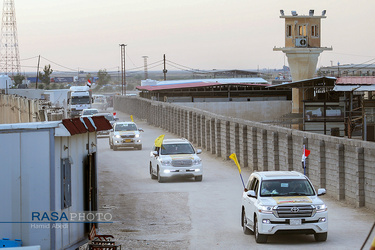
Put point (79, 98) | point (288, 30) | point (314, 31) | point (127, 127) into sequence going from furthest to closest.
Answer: point (314, 31) < point (288, 30) < point (79, 98) < point (127, 127)

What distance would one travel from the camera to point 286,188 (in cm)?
1834

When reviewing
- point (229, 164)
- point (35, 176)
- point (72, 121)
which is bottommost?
point (229, 164)

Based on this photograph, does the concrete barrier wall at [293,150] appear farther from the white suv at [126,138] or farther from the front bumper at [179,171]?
the white suv at [126,138]

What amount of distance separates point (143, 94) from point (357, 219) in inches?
3696

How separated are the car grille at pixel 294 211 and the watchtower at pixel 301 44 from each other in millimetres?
64501

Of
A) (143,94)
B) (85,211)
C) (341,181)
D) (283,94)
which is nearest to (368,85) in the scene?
(341,181)

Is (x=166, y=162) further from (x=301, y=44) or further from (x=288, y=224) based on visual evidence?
(x=301, y=44)

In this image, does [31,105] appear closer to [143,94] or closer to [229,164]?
[229,164]

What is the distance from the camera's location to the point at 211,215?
76.8 feet

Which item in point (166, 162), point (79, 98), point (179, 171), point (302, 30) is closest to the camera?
point (179, 171)

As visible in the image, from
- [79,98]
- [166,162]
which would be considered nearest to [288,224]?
[166,162]

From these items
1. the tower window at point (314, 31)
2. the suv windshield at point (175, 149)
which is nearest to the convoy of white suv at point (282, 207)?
the suv windshield at point (175, 149)

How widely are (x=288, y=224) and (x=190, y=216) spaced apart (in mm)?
6142

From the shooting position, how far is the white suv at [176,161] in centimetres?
3153
